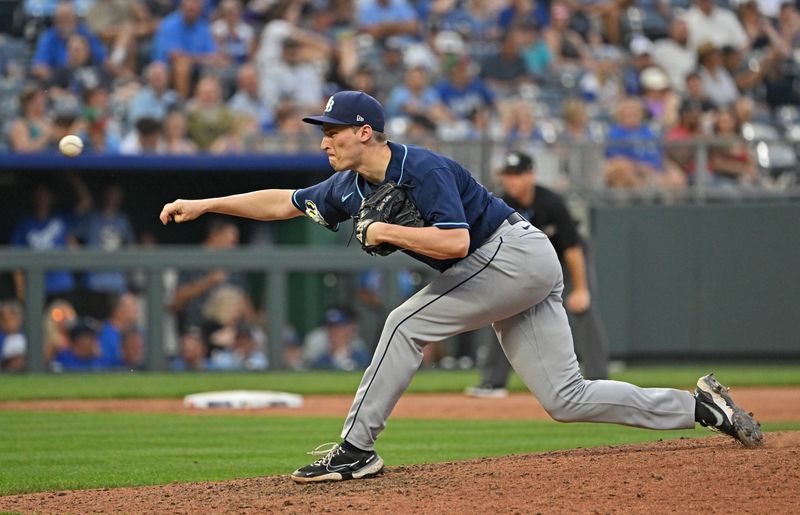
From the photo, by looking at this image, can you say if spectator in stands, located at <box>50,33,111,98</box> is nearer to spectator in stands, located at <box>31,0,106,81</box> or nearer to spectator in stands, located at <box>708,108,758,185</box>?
spectator in stands, located at <box>31,0,106,81</box>

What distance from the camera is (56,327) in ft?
44.5

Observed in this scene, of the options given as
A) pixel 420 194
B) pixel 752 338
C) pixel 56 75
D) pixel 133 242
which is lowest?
pixel 752 338

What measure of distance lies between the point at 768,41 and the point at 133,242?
9.72m

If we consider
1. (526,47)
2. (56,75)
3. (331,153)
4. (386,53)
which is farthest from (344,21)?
(331,153)

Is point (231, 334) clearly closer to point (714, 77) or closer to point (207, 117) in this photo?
point (207, 117)

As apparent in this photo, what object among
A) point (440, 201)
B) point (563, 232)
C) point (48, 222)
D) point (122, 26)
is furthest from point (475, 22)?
point (440, 201)

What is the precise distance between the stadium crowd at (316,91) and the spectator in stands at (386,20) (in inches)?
0.8

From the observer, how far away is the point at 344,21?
661 inches

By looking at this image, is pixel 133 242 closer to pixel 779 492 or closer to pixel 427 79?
pixel 427 79

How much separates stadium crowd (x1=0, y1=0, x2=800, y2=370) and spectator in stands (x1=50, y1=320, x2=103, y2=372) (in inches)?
0.6

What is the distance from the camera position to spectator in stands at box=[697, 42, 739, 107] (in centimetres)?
1716

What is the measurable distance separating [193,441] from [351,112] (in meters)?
3.51

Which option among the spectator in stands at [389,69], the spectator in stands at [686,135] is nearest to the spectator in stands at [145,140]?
the spectator in stands at [389,69]

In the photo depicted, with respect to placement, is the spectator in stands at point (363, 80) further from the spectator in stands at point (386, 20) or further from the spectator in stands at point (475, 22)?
the spectator in stands at point (475, 22)
